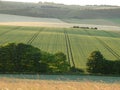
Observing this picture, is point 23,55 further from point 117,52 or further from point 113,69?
point 117,52

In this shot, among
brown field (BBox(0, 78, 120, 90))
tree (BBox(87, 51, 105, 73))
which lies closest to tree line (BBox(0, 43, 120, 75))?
tree (BBox(87, 51, 105, 73))

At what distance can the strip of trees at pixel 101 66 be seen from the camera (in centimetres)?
4403

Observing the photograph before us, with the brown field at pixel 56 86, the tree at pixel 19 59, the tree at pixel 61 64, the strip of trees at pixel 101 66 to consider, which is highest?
the brown field at pixel 56 86

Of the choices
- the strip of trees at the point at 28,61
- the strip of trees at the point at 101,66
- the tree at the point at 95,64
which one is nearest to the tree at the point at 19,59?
the strip of trees at the point at 28,61

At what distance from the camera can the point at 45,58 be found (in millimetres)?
44062

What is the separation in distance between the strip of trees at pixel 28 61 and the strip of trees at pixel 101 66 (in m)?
3.12

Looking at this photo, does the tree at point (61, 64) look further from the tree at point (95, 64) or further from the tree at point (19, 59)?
the tree at point (95, 64)

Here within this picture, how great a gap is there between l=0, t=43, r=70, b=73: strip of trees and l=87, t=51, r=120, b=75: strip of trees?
3.12m

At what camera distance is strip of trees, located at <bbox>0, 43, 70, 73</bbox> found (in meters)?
41.6

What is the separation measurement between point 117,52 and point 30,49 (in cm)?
2580

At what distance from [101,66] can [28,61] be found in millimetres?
8729

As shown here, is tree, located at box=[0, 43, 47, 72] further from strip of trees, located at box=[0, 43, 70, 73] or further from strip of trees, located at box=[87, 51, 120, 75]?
strip of trees, located at box=[87, 51, 120, 75]

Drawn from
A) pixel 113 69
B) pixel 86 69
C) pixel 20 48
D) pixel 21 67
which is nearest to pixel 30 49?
pixel 20 48

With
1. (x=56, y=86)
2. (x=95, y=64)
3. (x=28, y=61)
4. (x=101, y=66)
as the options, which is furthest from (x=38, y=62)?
(x=56, y=86)
